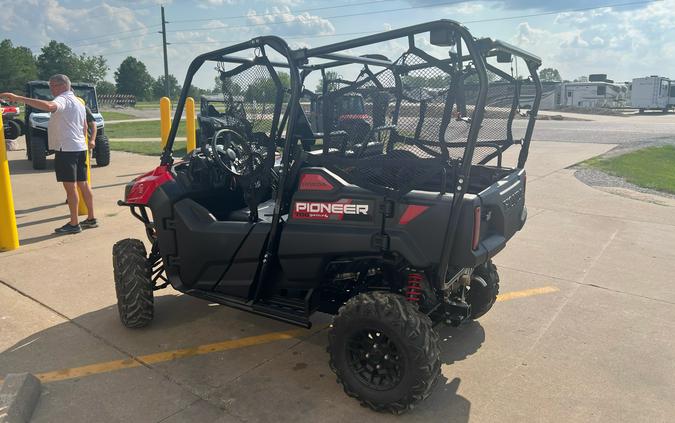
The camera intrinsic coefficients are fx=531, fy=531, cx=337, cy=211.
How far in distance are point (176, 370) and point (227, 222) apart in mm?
972

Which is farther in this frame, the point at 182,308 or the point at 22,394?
the point at 182,308

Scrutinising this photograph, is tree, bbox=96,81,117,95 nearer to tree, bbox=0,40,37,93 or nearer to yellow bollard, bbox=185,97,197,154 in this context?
tree, bbox=0,40,37,93

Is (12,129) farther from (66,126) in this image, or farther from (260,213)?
Result: (260,213)

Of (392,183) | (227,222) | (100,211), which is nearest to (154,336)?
(227,222)

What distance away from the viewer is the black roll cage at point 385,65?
8.47 feet

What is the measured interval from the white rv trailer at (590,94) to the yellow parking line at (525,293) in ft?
146

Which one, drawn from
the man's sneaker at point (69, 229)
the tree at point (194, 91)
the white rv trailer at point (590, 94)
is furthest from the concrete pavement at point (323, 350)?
the white rv trailer at point (590, 94)

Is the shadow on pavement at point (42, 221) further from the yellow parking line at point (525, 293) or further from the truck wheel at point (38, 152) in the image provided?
the yellow parking line at point (525, 293)

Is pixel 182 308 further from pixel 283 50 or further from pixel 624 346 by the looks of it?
pixel 624 346

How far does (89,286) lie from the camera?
459 cm

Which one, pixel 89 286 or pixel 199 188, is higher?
pixel 199 188

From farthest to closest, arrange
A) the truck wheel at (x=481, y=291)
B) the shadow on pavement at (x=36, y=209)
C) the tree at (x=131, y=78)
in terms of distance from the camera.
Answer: the tree at (x=131, y=78) → the shadow on pavement at (x=36, y=209) → the truck wheel at (x=481, y=291)

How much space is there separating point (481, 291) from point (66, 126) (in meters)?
4.82

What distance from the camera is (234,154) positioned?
363cm
